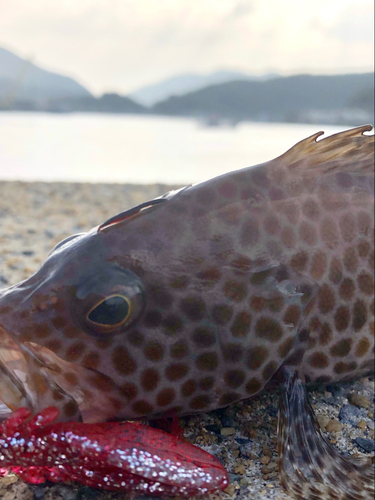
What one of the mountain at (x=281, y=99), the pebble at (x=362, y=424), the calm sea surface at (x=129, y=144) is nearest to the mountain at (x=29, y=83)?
the calm sea surface at (x=129, y=144)

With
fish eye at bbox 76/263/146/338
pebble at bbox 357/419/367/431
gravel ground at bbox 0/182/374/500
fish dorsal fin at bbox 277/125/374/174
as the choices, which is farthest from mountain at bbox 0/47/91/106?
pebble at bbox 357/419/367/431

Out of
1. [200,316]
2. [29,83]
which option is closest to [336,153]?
[200,316]

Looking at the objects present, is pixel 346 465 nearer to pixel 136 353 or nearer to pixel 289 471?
pixel 289 471

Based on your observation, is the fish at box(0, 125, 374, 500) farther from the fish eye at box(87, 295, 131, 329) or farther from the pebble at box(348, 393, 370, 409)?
the pebble at box(348, 393, 370, 409)

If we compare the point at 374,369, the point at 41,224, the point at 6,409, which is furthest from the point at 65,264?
the point at 41,224

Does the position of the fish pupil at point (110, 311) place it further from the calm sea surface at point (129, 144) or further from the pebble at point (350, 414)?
the calm sea surface at point (129, 144)

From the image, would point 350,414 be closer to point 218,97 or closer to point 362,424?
point 362,424

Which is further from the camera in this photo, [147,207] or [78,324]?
[147,207]
